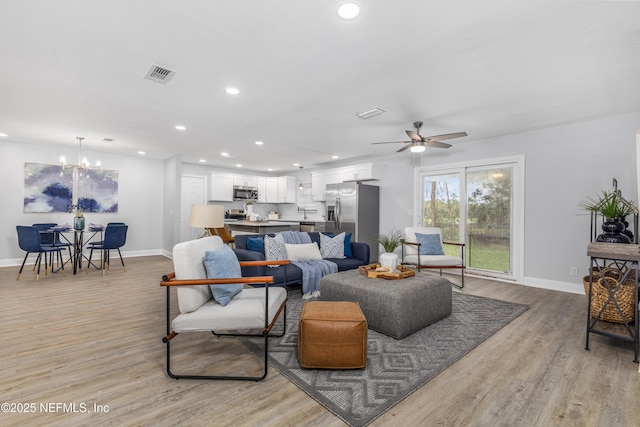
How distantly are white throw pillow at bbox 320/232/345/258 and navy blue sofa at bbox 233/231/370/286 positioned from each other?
83 mm

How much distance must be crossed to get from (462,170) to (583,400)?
4260 millimetres

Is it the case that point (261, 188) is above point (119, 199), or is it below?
above

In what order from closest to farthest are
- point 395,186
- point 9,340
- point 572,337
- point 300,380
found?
point 300,380
point 9,340
point 572,337
point 395,186

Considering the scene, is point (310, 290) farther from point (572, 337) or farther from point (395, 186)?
point (395, 186)

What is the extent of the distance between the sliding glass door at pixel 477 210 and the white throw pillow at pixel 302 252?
2800mm

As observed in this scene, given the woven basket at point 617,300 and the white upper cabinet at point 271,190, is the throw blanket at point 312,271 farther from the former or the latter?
the white upper cabinet at point 271,190

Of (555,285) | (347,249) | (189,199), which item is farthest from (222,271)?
(189,199)

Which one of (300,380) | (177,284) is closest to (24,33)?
(177,284)

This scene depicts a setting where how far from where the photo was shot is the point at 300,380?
202 cm

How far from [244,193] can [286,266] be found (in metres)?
5.76

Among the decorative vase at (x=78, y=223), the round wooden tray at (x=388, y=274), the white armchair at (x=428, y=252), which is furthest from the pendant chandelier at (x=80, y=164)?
the white armchair at (x=428, y=252)

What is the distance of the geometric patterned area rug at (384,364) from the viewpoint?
1808 millimetres

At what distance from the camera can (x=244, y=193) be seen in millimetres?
8797

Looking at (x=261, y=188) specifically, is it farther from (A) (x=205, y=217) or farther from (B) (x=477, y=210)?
(B) (x=477, y=210)
